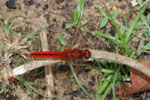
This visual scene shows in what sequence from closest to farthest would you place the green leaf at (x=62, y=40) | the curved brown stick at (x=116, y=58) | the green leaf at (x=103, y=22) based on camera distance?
the curved brown stick at (x=116, y=58)
the green leaf at (x=62, y=40)
the green leaf at (x=103, y=22)

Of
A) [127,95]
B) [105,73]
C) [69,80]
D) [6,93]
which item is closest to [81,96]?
[69,80]

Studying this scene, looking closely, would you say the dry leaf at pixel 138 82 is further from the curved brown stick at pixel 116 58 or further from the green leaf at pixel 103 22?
the green leaf at pixel 103 22

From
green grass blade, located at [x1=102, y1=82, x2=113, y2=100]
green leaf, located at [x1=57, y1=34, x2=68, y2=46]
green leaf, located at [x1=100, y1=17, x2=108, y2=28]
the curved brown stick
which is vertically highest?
green leaf, located at [x1=100, y1=17, x2=108, y2=28]

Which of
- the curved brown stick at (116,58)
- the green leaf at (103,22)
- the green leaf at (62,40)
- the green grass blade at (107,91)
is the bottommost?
the green grass blade at (107,91)

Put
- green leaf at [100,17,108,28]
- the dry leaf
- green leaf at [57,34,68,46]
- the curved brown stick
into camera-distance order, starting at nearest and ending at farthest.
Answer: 1. the curved brown stick
2. the dry leaf
3. green leaf at [57,34,68,46]
4. green leaf at [100,17,108,28]

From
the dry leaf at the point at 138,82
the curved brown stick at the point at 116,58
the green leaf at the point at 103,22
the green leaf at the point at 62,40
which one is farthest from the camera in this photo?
the green leaf at the point at 103,22

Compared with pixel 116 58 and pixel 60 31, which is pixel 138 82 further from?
pixel 60 31

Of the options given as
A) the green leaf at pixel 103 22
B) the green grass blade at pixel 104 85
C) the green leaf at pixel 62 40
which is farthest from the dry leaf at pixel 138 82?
the green leaf at pixel 62 40

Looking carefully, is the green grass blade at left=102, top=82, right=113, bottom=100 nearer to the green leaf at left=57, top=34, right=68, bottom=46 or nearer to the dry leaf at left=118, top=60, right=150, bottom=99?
the dry leaf at left=118, top=60, right=150, bottom=99

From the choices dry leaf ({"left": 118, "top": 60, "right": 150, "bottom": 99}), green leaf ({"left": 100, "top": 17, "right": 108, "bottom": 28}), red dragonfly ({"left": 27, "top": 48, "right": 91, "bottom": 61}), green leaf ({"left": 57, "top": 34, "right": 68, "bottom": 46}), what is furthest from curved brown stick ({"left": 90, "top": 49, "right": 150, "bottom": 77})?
green leaf ({"left": 100, "top": 17, "right": 108, "bottom": 28})
